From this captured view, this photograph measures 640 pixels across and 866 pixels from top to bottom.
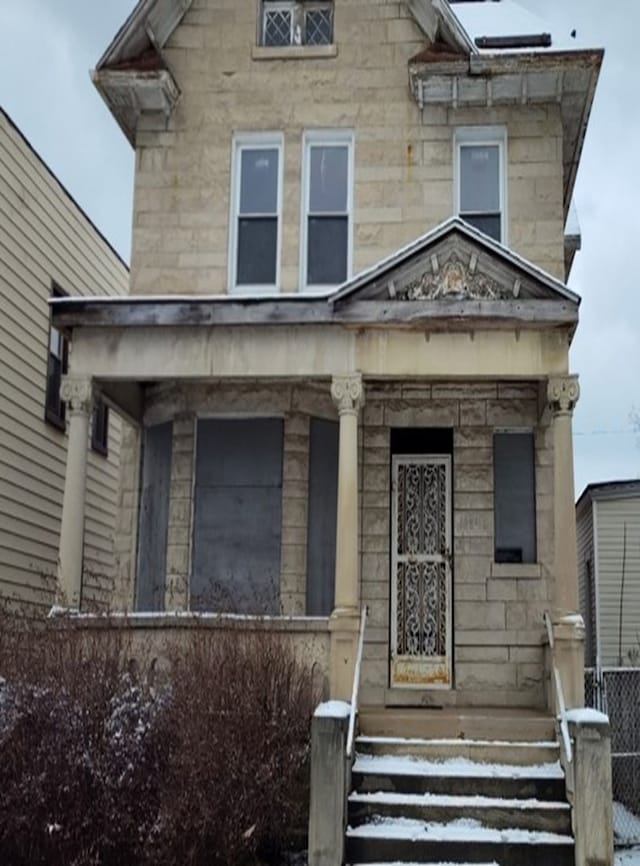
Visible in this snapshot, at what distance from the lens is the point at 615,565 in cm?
1920

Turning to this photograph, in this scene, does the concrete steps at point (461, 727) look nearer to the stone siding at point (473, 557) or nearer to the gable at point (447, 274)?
the stone siding at point (473, 557)

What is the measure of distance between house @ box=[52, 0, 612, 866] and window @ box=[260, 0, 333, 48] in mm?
37

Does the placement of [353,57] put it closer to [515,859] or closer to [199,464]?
[199,464]

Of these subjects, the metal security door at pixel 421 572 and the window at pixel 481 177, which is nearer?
the metal security door at pixel 421 572

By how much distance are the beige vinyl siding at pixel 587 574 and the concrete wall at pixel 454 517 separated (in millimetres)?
8085

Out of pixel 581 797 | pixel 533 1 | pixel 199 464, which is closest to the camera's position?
pixel 581 797

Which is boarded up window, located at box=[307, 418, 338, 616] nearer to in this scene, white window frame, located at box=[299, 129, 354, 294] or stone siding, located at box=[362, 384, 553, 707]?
stone siding, located at box=[362, 384, 553, 707]

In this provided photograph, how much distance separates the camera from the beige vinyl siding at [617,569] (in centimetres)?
1911

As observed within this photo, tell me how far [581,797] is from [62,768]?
3814mm

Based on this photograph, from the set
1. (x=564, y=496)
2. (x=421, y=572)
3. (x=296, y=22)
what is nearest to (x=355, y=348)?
(x=564, y=496)

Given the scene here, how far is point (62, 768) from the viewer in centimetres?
841

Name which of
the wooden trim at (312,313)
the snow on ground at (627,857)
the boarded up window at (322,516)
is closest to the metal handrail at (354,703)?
the boarded up window at (322,516)

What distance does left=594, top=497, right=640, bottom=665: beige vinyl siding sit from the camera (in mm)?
19109

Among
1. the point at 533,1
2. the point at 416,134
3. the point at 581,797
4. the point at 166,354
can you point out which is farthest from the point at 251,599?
the point at 533,1
